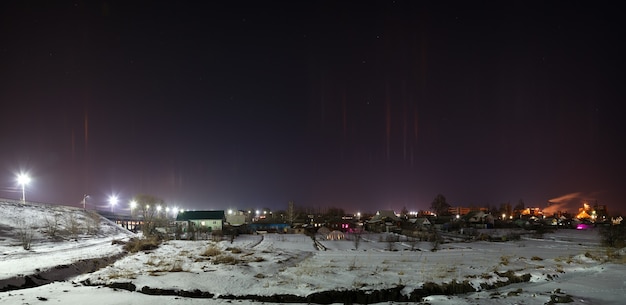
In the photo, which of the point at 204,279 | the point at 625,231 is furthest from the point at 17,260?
the point at 625,231

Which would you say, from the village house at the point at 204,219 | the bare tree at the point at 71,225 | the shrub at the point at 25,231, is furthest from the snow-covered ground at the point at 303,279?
the village house at the point at 204,219

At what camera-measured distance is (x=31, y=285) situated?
885 inches

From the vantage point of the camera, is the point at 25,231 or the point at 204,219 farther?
the point at 204,219

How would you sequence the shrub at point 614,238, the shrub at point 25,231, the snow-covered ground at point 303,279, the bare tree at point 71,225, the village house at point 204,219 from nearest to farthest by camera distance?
the snow-covered ground at point 303,279, the shrub at point 25,231, the shrub at point 614,238, the bare tree at point 71,225, the village house at point 204,219

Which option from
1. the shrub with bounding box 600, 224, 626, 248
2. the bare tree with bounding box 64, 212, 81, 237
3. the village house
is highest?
the bare tree with bounding box 64, 212, 81, 237

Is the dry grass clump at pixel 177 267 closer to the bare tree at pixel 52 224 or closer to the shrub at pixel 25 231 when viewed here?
the shrub at pixel 25 231

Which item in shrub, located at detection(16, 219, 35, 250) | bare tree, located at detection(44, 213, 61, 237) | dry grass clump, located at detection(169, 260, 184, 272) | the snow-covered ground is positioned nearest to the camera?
the snow-covered ground

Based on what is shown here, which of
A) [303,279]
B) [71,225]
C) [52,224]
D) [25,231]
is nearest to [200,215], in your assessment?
[71,225]

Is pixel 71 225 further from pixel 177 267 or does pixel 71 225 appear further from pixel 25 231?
pixel 177 267

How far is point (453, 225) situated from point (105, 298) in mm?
93179

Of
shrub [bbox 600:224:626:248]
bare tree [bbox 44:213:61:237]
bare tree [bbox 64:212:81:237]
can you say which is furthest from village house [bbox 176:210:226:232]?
shrub [bbox 600:224:626:248]

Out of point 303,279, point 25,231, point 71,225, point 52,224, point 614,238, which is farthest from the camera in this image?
point 71,225

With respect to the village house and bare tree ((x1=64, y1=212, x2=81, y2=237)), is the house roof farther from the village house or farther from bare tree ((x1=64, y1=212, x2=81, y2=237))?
bare tree ((x1=64, y1=212, x2=81, y2=237))

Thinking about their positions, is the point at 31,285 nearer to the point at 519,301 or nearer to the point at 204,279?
the point at 204,279
